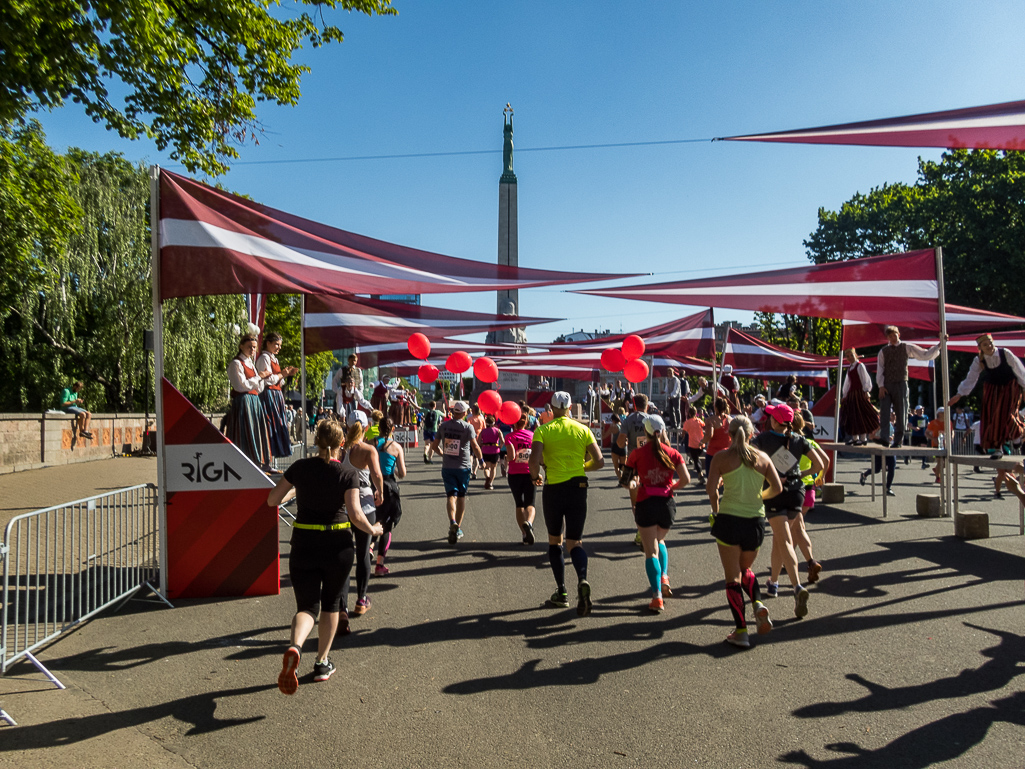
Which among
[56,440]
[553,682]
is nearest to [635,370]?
[553,682]

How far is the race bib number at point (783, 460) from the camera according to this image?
668 centimetres

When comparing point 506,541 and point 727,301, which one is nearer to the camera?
point 506,541

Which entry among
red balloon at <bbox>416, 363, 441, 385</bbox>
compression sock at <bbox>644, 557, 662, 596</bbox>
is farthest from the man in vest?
red balloon at <bbox>416, 363, 441, 385</bbox>

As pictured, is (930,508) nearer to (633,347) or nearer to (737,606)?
(633,347)

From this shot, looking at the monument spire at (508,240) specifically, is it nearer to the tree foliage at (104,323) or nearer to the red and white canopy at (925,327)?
the tree foliage at (104,323)

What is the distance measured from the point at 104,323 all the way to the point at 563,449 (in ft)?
86.8

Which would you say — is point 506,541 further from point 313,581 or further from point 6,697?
point 6,697

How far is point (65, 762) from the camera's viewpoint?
376 centimetres

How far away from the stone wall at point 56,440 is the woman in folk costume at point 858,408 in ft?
58.8

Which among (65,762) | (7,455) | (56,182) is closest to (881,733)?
(65,762)

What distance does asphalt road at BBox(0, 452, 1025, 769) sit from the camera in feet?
12.7

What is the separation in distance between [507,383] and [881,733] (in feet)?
123

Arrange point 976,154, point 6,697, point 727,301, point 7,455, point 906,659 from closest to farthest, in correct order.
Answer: point 6,697, point 906,659, point 727,301, point 7,455, point 976,154

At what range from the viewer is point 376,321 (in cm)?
1443
